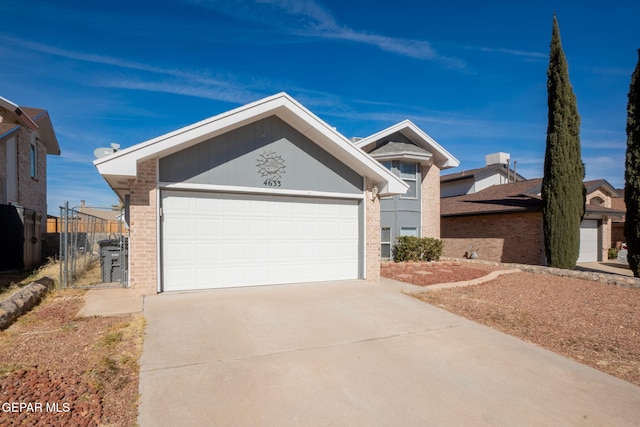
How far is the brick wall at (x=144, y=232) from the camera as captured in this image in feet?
24.1

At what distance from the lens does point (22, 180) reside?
54.0ft

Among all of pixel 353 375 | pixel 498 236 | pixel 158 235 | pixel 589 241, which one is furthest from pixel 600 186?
pixel 158 235

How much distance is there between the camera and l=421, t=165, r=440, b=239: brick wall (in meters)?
17.3

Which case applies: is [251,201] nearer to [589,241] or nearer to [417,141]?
[417,141]

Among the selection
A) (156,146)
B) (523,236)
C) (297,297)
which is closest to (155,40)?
(156,146)

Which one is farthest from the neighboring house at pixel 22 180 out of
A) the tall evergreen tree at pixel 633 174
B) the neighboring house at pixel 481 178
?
the neighboring house at pixel 481 178

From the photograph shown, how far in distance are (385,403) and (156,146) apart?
6.24 m

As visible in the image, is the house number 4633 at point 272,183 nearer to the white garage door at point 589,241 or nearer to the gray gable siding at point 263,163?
the gray gable siding at point 263,163

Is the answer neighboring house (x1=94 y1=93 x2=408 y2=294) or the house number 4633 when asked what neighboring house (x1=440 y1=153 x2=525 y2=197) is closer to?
neighboring house (x1=94 y1=93 x2=408 y2=294)

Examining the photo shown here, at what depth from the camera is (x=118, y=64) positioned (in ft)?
41.8

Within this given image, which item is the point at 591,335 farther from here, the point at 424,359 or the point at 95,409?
the point at 95,409

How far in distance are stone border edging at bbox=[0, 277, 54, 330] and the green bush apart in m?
12.0

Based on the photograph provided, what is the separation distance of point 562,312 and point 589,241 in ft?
50.1

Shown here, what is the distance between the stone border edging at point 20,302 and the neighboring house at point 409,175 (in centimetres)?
1219
